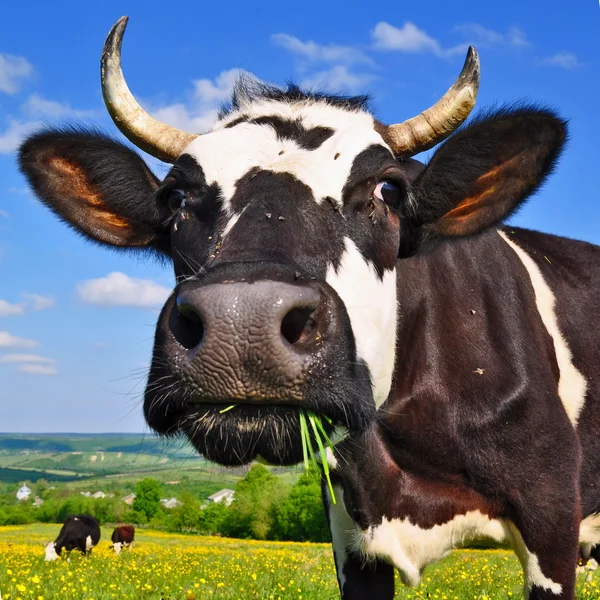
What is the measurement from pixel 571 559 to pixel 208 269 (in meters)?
3.56

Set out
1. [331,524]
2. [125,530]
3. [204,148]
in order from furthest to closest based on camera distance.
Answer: [125,530], [331,524], [204,148]

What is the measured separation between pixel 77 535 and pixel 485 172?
967 inches

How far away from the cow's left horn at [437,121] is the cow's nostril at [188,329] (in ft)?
7.99

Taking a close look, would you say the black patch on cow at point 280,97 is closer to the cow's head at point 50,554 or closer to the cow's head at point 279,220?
the cow's head at point 279,220

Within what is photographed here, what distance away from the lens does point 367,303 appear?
13.0ft

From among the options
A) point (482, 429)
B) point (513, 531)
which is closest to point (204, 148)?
point (482, 429)

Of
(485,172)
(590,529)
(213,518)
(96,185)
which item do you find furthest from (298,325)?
(213,518)

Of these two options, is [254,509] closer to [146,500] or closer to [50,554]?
[146,500]

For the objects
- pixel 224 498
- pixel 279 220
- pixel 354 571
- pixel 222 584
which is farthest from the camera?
pixel 224 498

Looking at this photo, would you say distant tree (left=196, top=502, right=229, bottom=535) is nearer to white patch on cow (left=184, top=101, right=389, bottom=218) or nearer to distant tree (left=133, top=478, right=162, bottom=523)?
distant tree (left=133, top=478, right=162, bottom=523)

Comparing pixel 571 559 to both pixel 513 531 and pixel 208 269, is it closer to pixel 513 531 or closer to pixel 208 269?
pixel 513 531

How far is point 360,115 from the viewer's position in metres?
A: 4.92

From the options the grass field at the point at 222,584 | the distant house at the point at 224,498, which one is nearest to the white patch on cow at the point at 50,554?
the grass field at the point at 222,584

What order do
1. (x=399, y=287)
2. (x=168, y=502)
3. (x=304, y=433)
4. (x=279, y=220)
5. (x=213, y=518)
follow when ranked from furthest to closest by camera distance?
(x=168, y=502), (x=213, y=518), (x=399, y=287), (x=279, y=220), (x=304, y=433)
